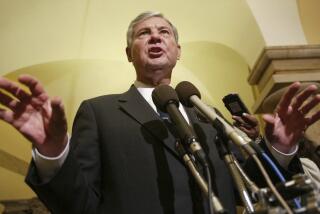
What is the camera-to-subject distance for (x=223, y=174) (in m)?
1.39

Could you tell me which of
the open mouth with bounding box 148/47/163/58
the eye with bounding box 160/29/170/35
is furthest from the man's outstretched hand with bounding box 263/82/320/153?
the eye with bounding box 160/29/170/35

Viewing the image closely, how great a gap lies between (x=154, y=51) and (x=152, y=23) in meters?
0.19

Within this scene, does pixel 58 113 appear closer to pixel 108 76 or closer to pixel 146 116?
pixel 146 116

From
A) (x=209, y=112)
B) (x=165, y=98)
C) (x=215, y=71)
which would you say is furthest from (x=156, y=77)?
(x=215, y=71)

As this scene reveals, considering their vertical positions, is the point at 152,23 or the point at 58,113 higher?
the point at 152,23

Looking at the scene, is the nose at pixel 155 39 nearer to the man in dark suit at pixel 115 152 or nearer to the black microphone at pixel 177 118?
the man in dark suit at pixel 115 152

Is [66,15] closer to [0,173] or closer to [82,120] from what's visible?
[0,173]

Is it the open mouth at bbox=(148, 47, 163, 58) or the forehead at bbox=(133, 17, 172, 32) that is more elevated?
the forehead at bbox=(133, 17, 172, 32)

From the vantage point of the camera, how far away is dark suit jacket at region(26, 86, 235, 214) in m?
1.25

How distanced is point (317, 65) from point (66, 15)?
321 cm

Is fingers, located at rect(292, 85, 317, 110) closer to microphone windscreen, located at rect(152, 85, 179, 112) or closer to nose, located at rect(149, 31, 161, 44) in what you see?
microphone windscreen, located at rect(152, 85, 179, 112)

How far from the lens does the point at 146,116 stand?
1430 mm

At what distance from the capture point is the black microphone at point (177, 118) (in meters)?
0.95

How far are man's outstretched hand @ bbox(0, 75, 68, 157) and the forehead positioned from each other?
0.98m
